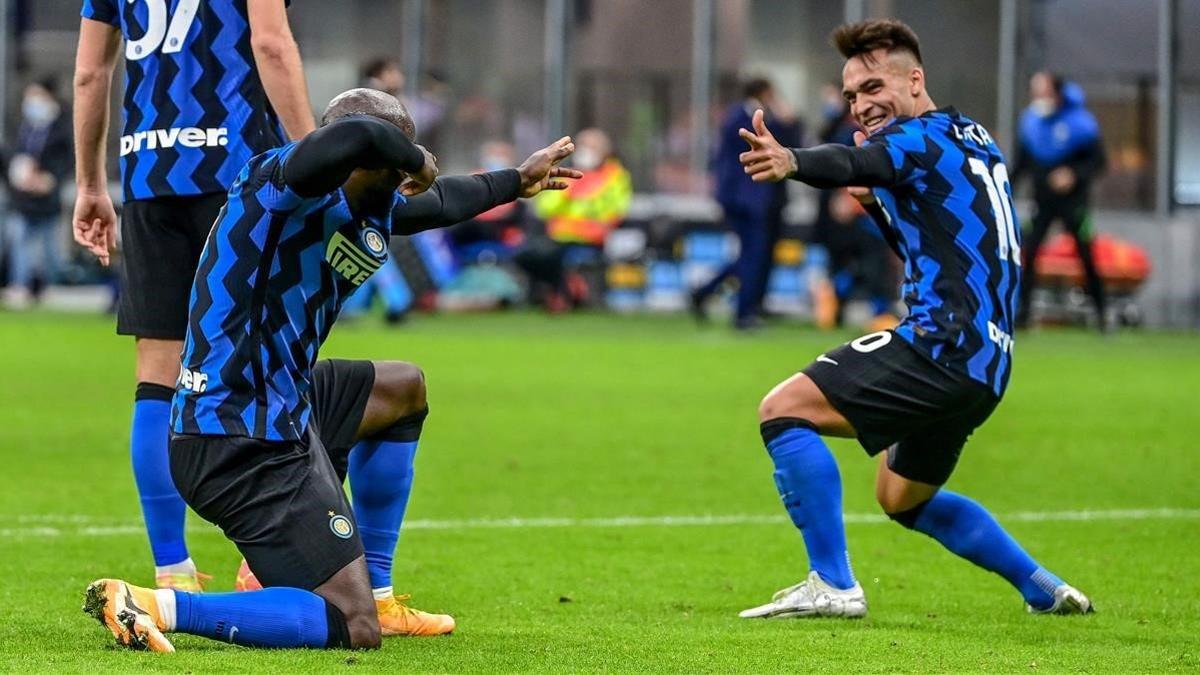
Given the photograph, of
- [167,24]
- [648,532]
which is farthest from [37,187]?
[167,24]

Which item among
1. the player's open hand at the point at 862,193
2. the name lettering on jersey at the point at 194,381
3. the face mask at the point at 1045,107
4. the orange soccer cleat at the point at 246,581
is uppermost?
the player's open hand at the point at 862,193

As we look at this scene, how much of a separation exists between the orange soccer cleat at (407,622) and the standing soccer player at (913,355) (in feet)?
3.36

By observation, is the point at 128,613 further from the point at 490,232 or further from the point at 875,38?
the point at 490,232

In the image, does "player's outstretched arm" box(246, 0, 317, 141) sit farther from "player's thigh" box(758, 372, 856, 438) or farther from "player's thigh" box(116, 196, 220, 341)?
"player's thigh" box(758, 372, 856, 438)

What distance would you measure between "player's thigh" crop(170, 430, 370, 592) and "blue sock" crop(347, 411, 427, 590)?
0.50m

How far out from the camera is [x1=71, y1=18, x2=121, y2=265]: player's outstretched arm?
6707mm

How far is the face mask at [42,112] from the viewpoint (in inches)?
950

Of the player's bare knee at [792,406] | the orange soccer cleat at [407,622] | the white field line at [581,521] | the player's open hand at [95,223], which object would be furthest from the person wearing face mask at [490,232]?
the orange soccer cleat at [407,622]

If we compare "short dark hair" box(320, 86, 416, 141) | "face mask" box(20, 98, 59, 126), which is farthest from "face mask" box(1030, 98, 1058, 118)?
"short dark hair" box(320, 86, 416, 141)

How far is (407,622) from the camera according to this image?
589cm

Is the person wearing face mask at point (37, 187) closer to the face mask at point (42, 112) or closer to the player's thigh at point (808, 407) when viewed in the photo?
the face mask at point (42, 112)

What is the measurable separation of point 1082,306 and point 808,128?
688 cm

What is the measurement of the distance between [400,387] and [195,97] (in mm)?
1170

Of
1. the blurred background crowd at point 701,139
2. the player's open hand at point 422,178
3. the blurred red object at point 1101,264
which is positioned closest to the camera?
the player's open hand at point 422,178
